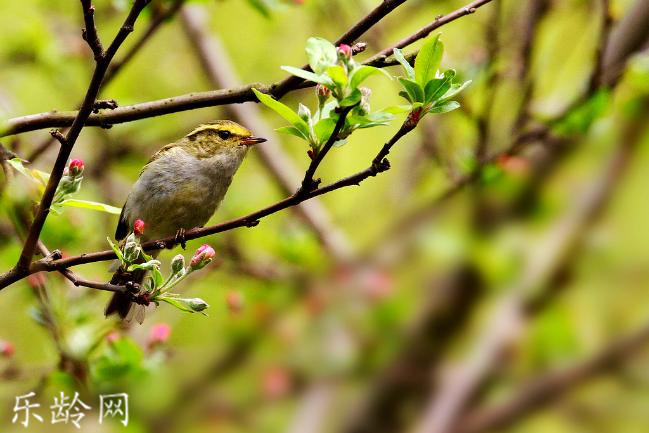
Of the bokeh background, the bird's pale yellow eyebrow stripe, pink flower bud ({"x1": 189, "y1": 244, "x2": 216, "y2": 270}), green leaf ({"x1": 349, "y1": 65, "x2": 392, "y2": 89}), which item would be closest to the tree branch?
green leaf ({"x1": 349, "y1": 65, "x2": 392, "y2": 89})

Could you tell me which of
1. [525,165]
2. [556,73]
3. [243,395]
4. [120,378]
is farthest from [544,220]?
[120,378]

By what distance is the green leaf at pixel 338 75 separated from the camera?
50.7 inches

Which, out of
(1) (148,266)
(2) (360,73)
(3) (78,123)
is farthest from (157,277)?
(2) (360,73)

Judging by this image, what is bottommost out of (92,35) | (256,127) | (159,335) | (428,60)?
(428,60)

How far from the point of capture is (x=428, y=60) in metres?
1.39

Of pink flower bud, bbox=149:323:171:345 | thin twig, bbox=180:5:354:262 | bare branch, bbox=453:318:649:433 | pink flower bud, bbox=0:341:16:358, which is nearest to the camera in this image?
pink flower bud, bbox=0:341:16:358

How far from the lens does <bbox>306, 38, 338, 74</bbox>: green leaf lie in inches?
53.1

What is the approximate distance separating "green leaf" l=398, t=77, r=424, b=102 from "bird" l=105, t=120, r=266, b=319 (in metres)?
1.38

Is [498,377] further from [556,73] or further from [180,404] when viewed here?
[556,73]

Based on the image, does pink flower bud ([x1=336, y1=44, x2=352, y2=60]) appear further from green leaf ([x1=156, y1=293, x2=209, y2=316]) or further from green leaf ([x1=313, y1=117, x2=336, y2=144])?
green leaf ([x1=156, y1=293, x2=209, y2=316])

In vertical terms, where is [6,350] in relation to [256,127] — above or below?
below

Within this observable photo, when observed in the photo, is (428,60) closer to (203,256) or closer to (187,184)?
(203,256)

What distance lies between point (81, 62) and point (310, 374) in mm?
2397

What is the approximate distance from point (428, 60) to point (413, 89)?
59 mm
